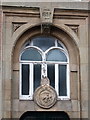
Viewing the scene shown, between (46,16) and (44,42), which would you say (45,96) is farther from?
(46,16)

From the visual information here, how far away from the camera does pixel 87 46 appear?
12.7 metres

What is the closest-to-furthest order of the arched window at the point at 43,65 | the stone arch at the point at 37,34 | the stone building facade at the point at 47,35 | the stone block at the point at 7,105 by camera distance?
the stone block at the point at 7,105, the stone building facade at the point at 47,35, the stone arch at the point at 37,34, the arched window at the point at 43,65

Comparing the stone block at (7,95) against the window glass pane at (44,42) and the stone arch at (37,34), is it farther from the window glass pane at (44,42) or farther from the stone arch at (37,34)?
the window glass pane at (44,42)

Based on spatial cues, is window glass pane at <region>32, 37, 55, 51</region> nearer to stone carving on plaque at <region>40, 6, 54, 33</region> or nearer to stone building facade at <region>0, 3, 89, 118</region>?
stone building facade at <region>0, 3, 89, 118</region>

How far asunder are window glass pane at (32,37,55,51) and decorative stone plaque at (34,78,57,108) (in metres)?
1.24

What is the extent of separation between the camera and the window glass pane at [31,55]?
42.3 feet

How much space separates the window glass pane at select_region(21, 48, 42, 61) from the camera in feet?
42.3

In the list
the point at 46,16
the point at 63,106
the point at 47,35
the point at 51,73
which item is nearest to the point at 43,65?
the point at 51,73

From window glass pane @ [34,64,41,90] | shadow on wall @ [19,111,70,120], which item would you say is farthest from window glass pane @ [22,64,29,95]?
shadow on wall @ [19,111,70,120]

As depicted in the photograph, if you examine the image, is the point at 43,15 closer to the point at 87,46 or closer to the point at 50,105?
the point at 87,46

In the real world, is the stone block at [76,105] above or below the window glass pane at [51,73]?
below

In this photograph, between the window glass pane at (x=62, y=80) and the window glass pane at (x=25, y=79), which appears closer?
the window glass pane at (x=25, y=79)

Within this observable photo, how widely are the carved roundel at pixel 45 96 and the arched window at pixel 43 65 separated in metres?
0.22

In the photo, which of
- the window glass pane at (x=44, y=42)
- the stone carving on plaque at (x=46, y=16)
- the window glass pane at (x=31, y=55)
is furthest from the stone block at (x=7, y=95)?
the stone carving on plaque at (x=46, y=16)
